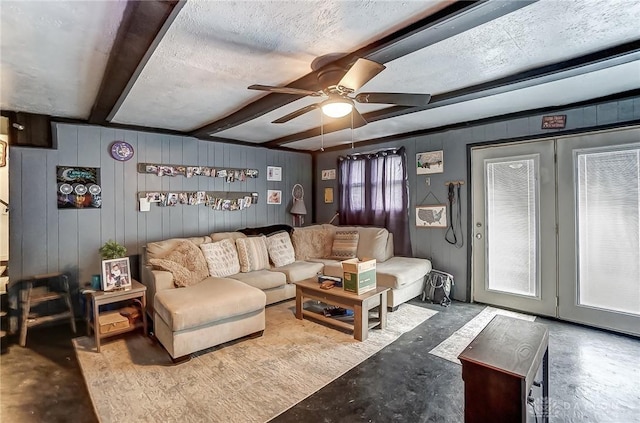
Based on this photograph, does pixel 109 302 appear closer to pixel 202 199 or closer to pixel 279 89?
pixel 202 199

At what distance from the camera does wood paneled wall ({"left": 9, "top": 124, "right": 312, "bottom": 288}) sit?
10.4 feet

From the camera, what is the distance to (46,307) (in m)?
3.30

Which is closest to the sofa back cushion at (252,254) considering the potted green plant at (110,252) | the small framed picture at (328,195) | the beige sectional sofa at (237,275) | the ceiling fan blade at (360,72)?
the beige sectional sofa at (237,275)

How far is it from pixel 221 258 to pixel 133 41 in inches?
96.1

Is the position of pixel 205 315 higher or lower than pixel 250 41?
lower

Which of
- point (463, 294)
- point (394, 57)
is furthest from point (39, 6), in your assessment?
point (463, 294)

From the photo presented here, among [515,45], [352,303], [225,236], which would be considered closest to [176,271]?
[225,236]

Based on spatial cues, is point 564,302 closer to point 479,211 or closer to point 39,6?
point 479,211

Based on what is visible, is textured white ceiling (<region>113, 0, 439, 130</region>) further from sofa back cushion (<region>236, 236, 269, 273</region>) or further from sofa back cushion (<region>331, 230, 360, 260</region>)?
sofa back cushion (<region>331, 230, 360, 260</region>)

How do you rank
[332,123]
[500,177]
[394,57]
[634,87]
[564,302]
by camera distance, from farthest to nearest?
[332,123], [500,177], [564,302], [634,87], [394,57]

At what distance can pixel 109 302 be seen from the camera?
280 centimetres

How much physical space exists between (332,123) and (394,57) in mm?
2047

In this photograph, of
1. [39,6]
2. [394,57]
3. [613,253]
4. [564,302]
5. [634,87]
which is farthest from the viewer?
[564,302]

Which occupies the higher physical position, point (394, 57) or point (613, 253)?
point (394, 57)
